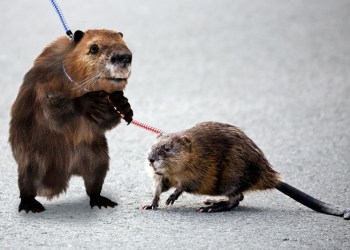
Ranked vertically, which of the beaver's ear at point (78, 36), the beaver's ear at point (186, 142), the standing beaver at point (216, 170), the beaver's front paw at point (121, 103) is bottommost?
the standing beaver at point (216, 170)

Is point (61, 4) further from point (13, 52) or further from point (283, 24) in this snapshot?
point (283, 24)

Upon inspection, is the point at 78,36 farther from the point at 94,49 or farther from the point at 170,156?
the point at 170,156

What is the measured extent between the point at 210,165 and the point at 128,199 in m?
0.82

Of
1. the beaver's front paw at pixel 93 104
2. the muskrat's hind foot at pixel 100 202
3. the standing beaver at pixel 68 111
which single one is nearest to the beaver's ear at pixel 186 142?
the standing beaver at pixel 68 111

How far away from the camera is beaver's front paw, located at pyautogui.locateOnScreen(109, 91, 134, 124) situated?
500 cm

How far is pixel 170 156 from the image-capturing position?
5598 millimetres

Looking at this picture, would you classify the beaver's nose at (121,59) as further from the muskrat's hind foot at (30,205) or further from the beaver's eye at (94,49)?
the muskrat's hind foot at (30,205)

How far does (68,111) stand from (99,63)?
401 millimetres

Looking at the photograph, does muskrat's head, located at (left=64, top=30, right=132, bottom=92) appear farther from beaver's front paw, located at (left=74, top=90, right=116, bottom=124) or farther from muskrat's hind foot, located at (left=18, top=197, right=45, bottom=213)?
muskrat's hind foot, located at (left=18, top=197, right=45, bottom=213)

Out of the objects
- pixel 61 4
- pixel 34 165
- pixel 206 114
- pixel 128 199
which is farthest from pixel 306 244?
pixel 61 4

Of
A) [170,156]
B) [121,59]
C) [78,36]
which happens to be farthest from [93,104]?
[170,156]

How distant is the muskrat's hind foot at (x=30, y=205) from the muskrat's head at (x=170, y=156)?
94 cm

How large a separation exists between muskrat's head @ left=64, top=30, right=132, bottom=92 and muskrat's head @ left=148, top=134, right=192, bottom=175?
32.7 inches

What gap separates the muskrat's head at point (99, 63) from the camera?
486cm
